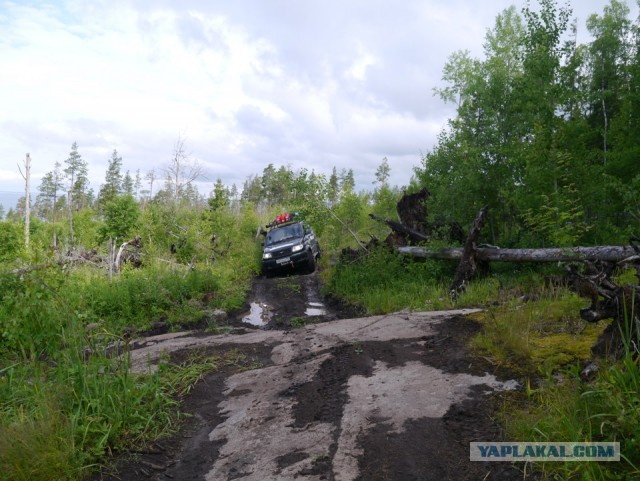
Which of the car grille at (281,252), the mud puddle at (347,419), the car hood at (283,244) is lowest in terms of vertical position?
the mud puddle at (347,419)

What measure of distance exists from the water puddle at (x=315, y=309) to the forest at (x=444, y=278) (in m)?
0.67

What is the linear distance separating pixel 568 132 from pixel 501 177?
2.23 m

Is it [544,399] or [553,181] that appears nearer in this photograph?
[544,399]

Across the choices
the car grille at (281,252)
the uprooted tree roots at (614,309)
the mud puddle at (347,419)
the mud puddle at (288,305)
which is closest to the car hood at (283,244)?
the car grille at (281,252)

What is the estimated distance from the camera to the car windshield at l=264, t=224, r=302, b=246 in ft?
60.6

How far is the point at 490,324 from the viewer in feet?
18.4

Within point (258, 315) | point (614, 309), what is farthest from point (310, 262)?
point (614, 309)

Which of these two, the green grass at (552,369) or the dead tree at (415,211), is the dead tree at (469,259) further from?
the dead tree at (415,211)

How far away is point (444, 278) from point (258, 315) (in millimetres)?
5137

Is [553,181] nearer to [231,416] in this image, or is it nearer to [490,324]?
[490,324]

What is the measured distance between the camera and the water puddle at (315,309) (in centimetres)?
1182

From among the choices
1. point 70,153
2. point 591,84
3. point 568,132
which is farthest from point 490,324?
point 70,153

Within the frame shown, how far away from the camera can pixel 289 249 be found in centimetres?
1762

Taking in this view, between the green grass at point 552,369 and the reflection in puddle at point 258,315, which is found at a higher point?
the green grass at point 552,369
